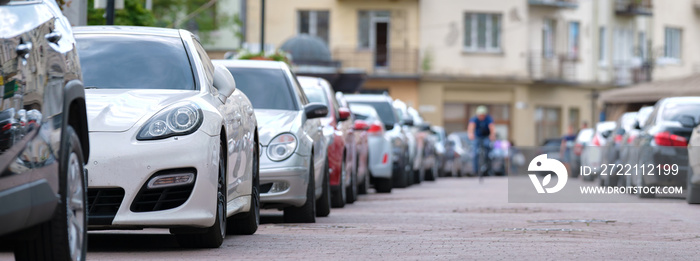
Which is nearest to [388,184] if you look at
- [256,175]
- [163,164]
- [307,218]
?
[307,218]

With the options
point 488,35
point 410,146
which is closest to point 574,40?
point 488,35

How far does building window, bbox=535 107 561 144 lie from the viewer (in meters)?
58.0

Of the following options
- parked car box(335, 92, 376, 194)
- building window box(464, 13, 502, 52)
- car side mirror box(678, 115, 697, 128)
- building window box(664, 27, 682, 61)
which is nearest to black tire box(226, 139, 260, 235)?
parked car box(335, 92, 376, 194)

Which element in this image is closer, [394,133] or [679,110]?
[679,110]

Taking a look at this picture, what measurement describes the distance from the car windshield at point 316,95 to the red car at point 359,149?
0.66 metres

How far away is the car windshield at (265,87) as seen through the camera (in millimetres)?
13227

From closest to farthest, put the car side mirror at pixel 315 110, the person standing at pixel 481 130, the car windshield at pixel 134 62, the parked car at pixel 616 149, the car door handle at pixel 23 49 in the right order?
the car door handle at pixel 23 49
the car windshield at pixel 134 62
the car side mirror at pixel 315 110
the parked car at pixel 616 149
the person standing at pixel 481 130

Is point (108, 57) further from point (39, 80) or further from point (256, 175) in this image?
point (39, 80)

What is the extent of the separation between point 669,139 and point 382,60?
1403 inches

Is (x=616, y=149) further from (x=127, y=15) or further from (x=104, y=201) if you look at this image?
(x=104, y=201)

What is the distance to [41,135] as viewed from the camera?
5.86 m

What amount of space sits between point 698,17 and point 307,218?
5568 centimetres

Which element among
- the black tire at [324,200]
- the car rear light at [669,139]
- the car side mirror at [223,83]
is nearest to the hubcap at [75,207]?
the car side mirror at [223,83]

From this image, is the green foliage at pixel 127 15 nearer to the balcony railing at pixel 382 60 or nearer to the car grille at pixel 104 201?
the car grille at pixel 104 201
